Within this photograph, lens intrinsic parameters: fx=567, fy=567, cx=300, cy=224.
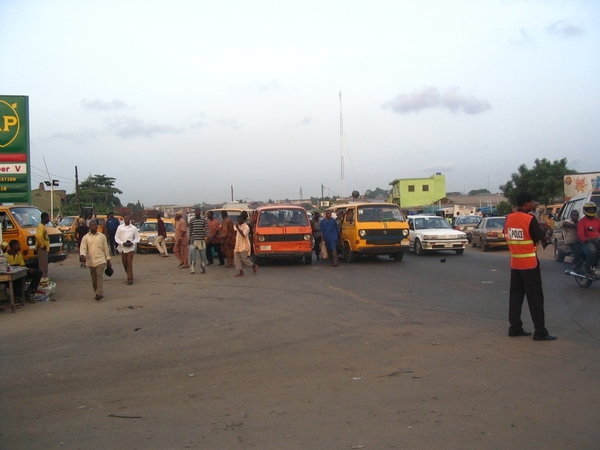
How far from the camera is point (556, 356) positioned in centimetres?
658

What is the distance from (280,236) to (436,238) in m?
6.59

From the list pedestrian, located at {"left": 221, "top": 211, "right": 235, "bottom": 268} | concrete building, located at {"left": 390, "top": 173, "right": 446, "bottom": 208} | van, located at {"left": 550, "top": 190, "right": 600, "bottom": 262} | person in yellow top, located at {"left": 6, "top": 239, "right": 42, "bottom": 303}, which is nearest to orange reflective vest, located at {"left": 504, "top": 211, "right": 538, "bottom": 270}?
van, located at {"left": 550, "top": 190, "right": 600, "bottom": 262}

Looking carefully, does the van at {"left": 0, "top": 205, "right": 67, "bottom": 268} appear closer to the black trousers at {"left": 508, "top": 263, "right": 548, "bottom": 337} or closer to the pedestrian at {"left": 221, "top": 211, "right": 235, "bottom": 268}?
the pedestrian at {"left": 221, "top": 211, "right": 235, "bottom": 268}

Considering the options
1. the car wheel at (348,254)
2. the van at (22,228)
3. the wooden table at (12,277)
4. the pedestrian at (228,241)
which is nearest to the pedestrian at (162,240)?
the pedestrian at (228,241)

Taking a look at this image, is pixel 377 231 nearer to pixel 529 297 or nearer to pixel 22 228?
pixel 22 228

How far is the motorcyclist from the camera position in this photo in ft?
37.2

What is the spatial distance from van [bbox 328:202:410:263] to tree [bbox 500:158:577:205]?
110 ft

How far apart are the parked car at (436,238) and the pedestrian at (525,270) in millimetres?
13103

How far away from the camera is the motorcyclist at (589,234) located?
1134cm

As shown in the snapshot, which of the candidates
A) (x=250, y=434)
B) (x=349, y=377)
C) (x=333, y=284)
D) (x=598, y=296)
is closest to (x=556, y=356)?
(x=349, y=377)

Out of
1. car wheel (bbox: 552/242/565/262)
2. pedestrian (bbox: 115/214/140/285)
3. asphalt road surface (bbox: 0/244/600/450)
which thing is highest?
pedestrian (bbox: 115/214/140/285)

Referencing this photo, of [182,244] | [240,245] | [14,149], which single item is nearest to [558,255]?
[240,245]

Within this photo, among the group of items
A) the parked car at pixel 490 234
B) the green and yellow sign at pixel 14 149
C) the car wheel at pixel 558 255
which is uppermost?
the green and yellow sign at pixel 14 149

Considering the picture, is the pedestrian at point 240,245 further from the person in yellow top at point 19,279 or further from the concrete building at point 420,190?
the concrete building at point 420,190
